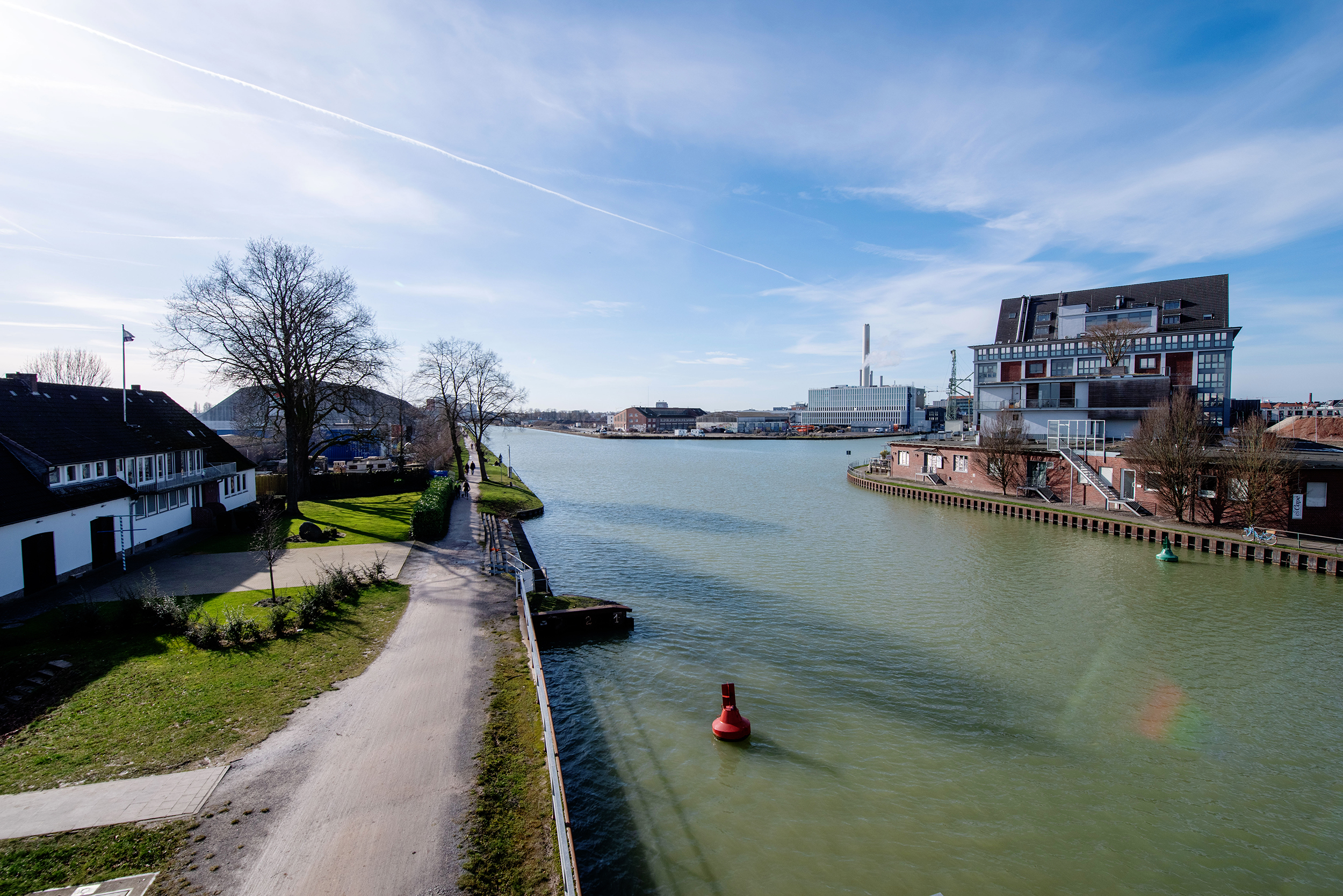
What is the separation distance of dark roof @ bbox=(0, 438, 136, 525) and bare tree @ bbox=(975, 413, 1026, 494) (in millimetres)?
41493

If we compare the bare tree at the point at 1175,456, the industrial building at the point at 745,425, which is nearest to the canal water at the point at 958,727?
the bare tree at the point at 1175,456

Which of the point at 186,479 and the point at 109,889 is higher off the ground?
the point at 186,479

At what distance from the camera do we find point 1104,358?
4638cm

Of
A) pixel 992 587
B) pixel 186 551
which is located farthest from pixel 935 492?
pixel 186 551

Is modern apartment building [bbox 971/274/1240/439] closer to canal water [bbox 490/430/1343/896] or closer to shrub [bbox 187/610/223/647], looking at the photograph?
canal water [bbox 490/430/1343/896]

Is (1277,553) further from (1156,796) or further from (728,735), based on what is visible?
(728,735)

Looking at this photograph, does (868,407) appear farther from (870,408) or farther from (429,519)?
(429,519)

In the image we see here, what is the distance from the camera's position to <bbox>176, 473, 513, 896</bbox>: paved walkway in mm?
6070

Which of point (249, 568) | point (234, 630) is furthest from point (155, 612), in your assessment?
point (249, 568)

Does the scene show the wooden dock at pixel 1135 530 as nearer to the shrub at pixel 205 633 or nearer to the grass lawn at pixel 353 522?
the grass lawn at pixel 353 522

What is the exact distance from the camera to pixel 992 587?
20.2m

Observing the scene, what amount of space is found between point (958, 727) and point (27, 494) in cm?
2207

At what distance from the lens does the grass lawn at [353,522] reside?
73.4 feet

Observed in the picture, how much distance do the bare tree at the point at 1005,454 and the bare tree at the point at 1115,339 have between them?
1276cm
